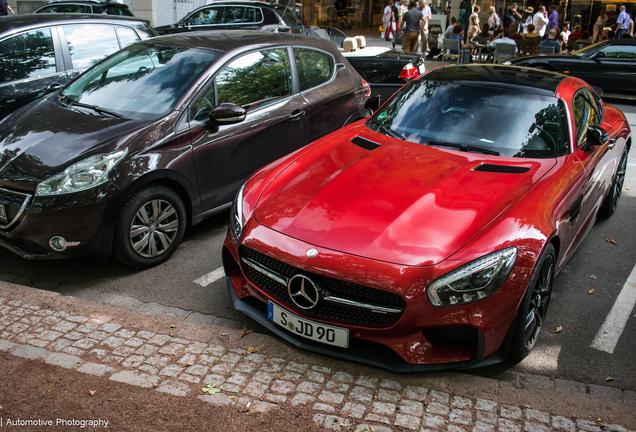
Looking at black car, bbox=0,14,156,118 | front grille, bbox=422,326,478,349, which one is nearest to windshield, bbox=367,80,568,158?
front grille, bbox=422,326,478,349

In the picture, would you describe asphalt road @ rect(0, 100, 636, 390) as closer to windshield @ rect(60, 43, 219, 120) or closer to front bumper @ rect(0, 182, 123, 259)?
front bumper @ rect(0, 182, 123, 259)

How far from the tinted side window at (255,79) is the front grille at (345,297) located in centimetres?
229

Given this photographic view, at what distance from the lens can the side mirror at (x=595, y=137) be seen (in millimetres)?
4234

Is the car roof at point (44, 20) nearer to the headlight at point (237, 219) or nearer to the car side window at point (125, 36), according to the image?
the car side window at point (125, 36)

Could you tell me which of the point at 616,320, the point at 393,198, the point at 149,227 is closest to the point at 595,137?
the point at 616,320

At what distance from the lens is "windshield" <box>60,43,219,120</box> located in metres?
4.85

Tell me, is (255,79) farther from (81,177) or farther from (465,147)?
(465,147)

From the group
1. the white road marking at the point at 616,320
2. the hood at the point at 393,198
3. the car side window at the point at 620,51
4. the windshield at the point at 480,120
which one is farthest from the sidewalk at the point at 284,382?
the car side window at the point at 620,51

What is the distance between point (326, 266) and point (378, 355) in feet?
1.96

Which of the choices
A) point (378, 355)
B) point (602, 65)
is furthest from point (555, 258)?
point (602, 65)

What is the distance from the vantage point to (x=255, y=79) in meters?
5.45

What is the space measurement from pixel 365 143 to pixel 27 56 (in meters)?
4.39

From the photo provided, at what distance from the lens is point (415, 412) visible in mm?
2969

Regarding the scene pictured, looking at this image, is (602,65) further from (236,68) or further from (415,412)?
(415,412)
